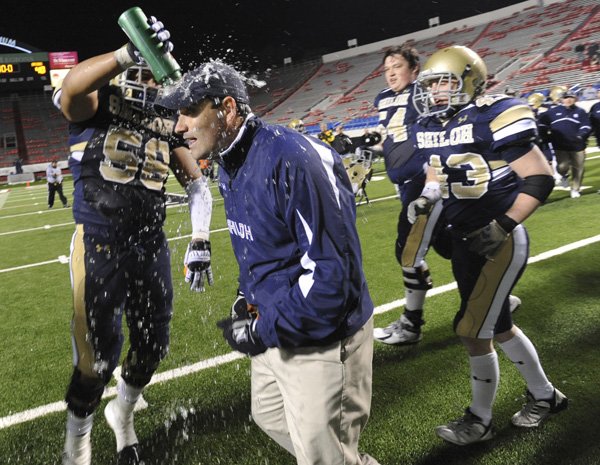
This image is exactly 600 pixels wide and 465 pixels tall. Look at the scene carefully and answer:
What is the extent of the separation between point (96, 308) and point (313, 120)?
35.3 m

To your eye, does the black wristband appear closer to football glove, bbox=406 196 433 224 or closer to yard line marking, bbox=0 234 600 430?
football glove, bbox=406 196 433 224

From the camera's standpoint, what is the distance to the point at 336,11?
129 feet

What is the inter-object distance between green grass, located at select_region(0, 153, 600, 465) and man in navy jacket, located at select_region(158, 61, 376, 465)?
101 centimetres

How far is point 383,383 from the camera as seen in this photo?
3.00 meters

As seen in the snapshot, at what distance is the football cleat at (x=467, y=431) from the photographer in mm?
2344

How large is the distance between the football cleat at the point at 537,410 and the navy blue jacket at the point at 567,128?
288 inches

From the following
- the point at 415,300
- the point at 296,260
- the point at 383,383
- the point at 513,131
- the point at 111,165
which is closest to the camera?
the point at 296,260

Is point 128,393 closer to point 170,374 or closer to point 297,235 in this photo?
point 170,374

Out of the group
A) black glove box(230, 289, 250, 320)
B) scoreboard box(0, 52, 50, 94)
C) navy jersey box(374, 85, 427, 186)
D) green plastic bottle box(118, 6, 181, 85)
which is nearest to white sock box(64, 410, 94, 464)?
black glove box(230, 289, 250, 320)

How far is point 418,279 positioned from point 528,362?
136 centimetres

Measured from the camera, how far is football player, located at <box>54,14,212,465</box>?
2129 mm

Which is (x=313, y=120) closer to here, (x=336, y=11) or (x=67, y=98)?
(x=336, y=11)

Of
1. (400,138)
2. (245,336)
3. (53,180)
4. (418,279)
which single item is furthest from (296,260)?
(53,180)

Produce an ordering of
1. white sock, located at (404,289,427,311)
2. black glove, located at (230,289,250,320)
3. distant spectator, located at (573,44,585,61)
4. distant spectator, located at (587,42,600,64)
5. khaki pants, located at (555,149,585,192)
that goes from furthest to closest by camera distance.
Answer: distant spectator, located at (573,44,585,61) < distant spectator, located at (587,42,600,64) < khaki pants, located at (555,149,585,192) < white sock, located at (404,289,427,311) < black glove, located at (230,289,250,320)
